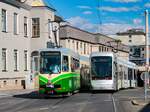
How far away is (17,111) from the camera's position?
23297 mm

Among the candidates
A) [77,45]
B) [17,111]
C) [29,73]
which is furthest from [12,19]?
[17,111]

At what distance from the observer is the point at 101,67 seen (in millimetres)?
40531

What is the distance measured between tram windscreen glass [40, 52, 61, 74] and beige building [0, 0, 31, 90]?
49.5 feet

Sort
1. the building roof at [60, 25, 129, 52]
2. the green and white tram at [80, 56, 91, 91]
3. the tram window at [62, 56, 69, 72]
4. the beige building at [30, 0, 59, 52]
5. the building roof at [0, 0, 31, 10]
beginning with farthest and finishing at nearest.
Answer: the building roof at [60, 25, 129, 52]
the beige building at [30, 0, 59, 52]
the building roof at [0, 0, 31, 10]
the green and white tram at [80, 56, 91, 91]
the tram window at [62, 56, 69, 72]

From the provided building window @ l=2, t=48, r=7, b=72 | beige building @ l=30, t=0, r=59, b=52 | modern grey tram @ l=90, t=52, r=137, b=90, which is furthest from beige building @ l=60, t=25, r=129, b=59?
modern grey tram @ l=90, t=52, r=137, b=90

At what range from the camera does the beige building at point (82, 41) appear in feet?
226

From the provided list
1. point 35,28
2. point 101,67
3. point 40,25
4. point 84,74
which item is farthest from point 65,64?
point 35,28

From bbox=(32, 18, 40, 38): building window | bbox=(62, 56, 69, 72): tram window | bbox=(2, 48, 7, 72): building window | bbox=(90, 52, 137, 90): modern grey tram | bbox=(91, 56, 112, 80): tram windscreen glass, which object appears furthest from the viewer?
bbox=(32, 18, 40, 38): building window

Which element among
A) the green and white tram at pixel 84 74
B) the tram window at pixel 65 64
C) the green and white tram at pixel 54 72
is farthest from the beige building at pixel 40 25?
the green and white tram at pixel 54 72

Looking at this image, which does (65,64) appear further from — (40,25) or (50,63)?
(40,25)

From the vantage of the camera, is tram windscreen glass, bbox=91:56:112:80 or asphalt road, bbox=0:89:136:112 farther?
tram windscreen glass, bbox=91:56:112:80

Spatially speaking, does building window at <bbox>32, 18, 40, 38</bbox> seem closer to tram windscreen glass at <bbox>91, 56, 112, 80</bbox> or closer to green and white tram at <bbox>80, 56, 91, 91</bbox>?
green and white tram at <bbox>80, 56, 91, 91</bbox>

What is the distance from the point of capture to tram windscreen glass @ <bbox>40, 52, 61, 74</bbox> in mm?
33344

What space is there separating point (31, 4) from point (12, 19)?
27.1ft
